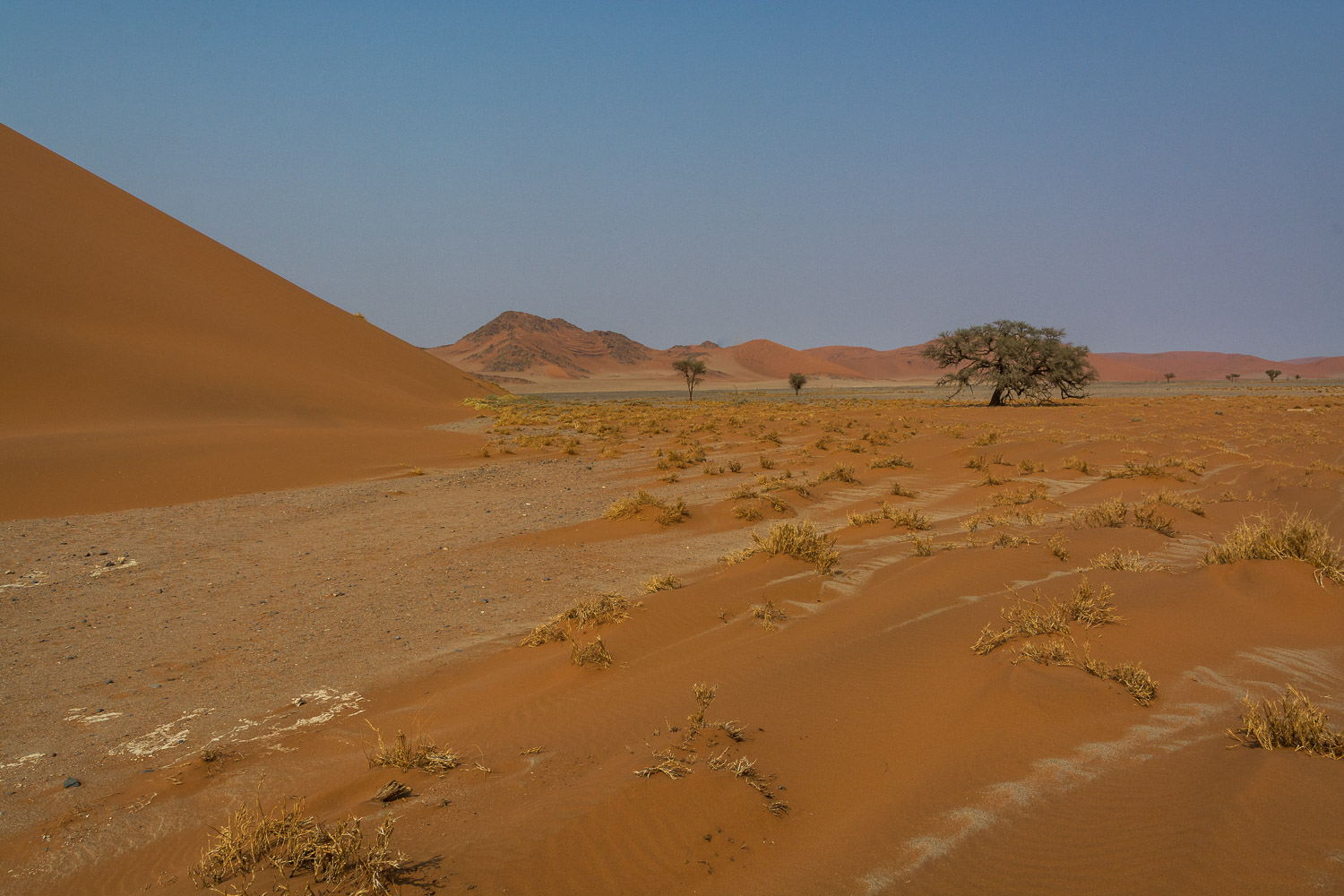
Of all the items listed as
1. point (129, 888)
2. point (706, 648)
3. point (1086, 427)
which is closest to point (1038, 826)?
point (706, 648)

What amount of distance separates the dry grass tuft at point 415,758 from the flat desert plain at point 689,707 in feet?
0.07

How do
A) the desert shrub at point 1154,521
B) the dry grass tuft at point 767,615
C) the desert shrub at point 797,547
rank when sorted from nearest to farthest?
the dry grass tuft at point 767,615 < the desert shrub at point 797,547 < the desert shrub at point 1154,521

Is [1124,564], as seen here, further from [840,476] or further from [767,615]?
[840,476]

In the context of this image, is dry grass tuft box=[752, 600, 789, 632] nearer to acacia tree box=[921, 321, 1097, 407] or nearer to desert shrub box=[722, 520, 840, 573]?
Answer: desert shrub box=[722, 520, 840, 573]

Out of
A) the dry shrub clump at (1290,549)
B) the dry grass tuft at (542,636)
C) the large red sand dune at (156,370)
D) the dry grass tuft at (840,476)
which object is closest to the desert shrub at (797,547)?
the dry grass tuft at (542,636)

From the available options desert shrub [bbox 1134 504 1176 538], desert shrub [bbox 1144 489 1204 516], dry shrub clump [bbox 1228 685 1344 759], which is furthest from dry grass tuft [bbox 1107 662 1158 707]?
desert shrub [bbox 1144 489 1204 516]

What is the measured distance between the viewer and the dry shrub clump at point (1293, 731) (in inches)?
126

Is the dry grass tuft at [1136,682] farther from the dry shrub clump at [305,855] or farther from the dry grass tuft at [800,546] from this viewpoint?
the dry shrub clump at [305,855]

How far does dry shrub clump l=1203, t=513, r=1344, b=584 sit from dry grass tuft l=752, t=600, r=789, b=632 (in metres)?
3.99

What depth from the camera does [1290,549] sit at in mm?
5719

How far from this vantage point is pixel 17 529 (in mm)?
11109

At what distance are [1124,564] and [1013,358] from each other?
35498 millimetres

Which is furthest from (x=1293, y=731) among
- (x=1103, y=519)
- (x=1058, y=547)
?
(x=1103, y=519)

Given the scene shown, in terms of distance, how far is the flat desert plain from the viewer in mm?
2898
